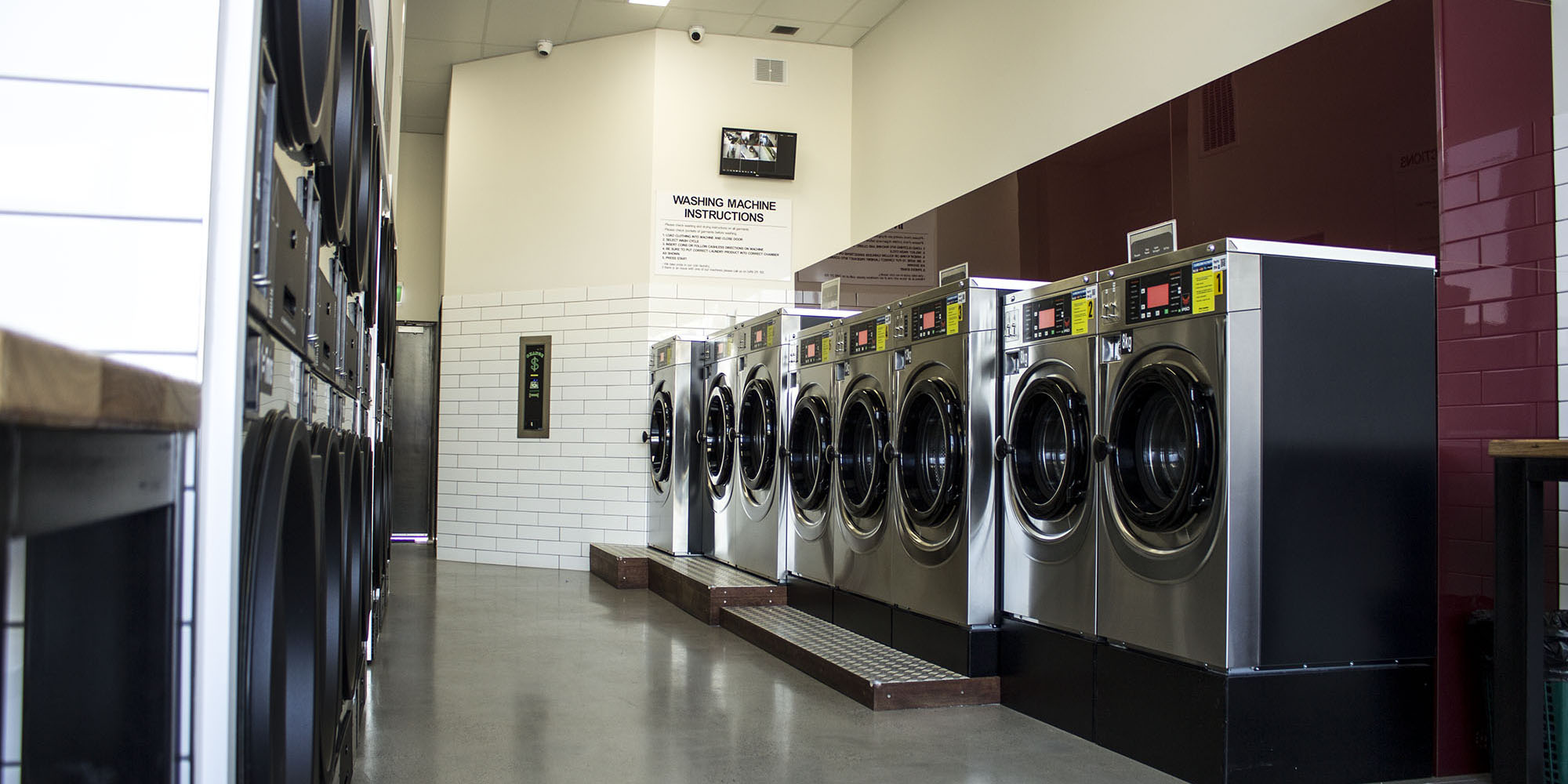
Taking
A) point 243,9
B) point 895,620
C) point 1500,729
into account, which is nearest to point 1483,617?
Result: point 1500,729

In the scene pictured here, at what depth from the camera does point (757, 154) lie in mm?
8141

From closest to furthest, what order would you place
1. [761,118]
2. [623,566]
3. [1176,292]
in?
[1176,292]
[623,566]
[761,118]

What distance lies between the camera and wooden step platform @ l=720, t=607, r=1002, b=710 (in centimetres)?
369

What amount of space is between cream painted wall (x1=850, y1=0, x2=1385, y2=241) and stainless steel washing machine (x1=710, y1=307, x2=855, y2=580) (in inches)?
54.1

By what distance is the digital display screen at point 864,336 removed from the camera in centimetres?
457

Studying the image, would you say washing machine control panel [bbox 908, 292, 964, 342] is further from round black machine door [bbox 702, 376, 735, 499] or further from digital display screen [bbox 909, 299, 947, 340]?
round black machine door [bbox 702, 376, 735, 499]

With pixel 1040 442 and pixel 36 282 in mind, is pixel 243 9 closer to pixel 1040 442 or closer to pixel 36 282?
pixel 36 282

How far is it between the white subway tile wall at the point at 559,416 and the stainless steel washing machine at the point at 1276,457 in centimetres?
517

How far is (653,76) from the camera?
804cm

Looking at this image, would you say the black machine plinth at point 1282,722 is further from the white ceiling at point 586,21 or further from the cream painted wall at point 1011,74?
the white ceiling at point 586,21

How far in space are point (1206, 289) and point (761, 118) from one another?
5.68 m

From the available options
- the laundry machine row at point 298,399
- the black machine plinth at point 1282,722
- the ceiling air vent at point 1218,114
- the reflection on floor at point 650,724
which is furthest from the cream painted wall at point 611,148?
the laundry machine row at point 298,399

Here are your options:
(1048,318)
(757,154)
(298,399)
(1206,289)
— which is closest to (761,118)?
(757,154)

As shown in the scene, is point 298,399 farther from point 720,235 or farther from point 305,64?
point 720,235
